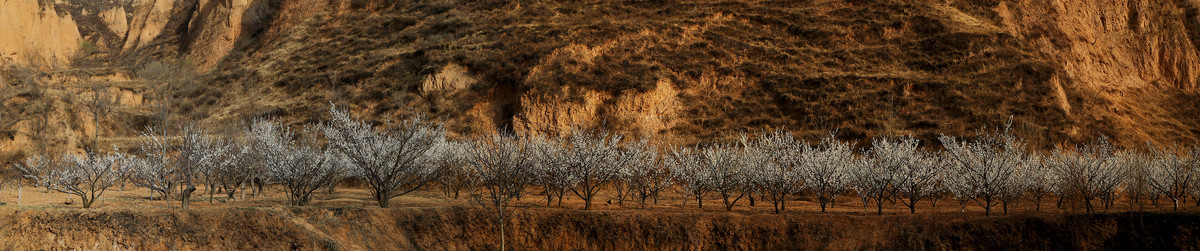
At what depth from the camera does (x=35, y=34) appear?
212 feet

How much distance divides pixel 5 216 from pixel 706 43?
34260 mm

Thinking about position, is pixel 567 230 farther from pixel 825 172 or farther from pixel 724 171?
pixel 825 172

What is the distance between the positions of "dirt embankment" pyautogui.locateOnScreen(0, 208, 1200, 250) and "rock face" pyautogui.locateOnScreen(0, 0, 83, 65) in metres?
54.6

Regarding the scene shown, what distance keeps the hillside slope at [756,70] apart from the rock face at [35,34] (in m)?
19.5

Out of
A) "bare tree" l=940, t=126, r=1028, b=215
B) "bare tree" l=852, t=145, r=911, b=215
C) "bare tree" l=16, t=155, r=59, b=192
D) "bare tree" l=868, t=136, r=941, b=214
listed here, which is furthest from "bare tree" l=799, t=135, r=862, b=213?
"bare tree" l=16, t=155, r=59, b=192

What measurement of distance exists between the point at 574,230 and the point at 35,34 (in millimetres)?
67124

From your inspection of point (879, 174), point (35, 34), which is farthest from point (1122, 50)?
point (35, 34)

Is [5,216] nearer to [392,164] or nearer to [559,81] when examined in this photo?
[392,164]

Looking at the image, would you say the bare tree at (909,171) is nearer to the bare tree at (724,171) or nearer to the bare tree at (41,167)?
the bare tree at (724,171)

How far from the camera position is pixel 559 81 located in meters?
39.3

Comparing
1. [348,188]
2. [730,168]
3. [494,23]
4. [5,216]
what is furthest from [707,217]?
[494,23]

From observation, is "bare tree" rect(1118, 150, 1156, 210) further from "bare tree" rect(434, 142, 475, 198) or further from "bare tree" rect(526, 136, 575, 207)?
"bare tree" rect(434, 142, 475, 198)

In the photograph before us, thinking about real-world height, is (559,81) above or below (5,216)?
above

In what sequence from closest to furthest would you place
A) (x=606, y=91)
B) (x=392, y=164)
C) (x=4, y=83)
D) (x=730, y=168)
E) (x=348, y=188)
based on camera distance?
(x=392, y=164) < (x=730, y=168) < (x=348, y=188) < (x=606, y=91) < (x=4, y=83)
